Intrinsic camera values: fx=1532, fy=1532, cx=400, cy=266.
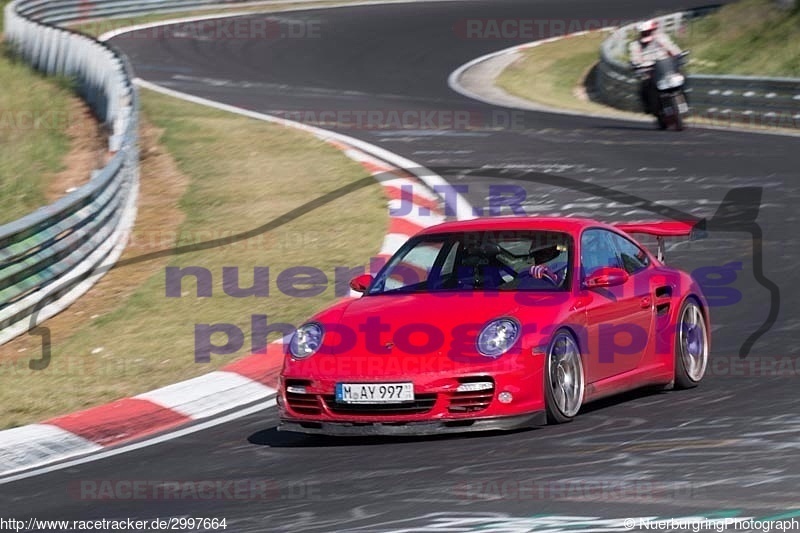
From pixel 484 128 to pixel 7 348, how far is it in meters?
10.2

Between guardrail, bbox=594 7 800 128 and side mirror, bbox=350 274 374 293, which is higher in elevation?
side mirror, bbox=350 274 374 293

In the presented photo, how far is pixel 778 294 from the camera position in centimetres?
1129

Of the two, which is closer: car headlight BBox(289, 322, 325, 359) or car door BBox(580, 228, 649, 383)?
car headlight BBox(289, 322, 325, 359)

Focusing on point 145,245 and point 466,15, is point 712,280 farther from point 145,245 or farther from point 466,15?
point 466,15

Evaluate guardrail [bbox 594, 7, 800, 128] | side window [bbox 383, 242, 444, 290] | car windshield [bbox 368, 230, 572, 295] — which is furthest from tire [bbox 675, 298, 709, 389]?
guardrail [bbox 594, 7, 800, 128]

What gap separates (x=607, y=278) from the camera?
8.44 metres

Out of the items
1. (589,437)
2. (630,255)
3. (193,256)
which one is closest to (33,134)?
(193,256)

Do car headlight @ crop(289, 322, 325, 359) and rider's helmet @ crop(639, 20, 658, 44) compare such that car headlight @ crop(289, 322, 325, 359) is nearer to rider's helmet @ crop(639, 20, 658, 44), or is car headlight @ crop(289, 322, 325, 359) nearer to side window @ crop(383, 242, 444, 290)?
side window @ crop(383, 242, 444, 290)

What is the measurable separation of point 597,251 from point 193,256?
220 inches


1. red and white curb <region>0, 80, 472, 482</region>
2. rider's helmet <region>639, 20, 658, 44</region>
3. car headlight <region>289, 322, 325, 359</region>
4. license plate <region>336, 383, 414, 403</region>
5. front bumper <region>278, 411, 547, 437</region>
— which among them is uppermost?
car headlight <region>289, 322, 325, 359</region>

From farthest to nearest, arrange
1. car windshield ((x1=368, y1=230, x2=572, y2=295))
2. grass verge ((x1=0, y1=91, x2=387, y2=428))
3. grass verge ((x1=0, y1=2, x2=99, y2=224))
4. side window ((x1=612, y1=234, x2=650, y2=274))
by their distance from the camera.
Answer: grass verge ((x1=0, y1=2, x2=99, y2=224)) < grass verge ((x1=0, y1=91, x2=387, y2=428)) < side window ((x1=612, y1=234, x2=650, y2=274)) < car windshield ((x1=368, y1=230, x2=572, y2=295))

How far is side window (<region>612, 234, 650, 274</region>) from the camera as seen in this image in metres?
9.30

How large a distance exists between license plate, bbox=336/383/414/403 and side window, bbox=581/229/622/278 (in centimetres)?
144

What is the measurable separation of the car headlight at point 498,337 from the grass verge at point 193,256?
3.01 meters
